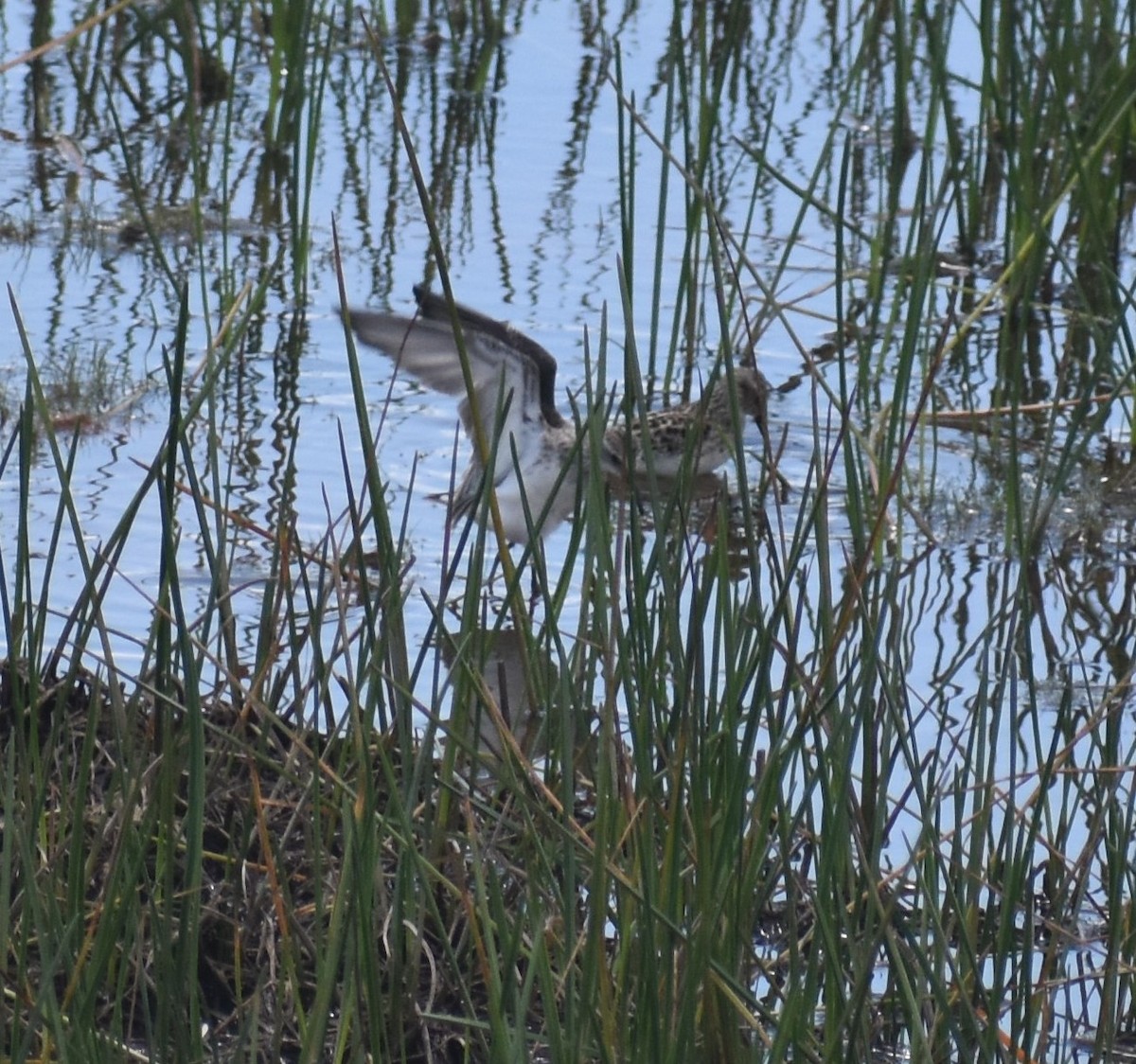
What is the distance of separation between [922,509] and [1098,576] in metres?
0.41

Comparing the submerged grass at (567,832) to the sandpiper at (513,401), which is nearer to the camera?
the submerged grass at (567,832)

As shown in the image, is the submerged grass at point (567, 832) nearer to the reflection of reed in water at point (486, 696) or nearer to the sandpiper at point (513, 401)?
the reflection of reed in water at point (486, 696)

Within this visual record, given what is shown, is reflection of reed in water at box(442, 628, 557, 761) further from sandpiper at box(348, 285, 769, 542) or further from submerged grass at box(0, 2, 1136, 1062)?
sandpiper at box(348, 285, 769, 542)

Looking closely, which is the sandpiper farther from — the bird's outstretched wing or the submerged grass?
the submerged grass

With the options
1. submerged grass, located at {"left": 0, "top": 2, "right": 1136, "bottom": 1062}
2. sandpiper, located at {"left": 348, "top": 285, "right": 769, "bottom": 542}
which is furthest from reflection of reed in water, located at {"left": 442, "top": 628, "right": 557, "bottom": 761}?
sandpiper, located at {"left": 348, "top": 285, "right": 769, "bottom": 542}

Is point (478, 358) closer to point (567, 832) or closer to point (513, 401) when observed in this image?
point (513, 401)

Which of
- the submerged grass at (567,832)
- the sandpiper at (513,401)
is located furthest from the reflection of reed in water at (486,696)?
the sandpiper at (513,401)

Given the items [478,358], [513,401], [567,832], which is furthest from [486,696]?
[513,401]

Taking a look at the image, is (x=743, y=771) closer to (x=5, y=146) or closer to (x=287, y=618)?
(x=287, y=618)

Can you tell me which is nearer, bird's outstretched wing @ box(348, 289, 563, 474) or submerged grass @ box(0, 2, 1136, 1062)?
submerged grass @ box(0, 2, 1136, 1062)

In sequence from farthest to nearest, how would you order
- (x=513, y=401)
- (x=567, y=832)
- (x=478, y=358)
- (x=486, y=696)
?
1. (x=513, y=401)
2. (x=478, y=358)
3. (x=486, y=696)
4. (x=567, y=832)

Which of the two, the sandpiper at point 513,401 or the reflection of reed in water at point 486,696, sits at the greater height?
the sandpiper at point 513,401

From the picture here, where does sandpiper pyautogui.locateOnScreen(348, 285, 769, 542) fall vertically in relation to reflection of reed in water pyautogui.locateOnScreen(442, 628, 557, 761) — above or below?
above

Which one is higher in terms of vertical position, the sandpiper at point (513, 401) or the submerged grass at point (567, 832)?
the sandpiper at point (513, 401)
